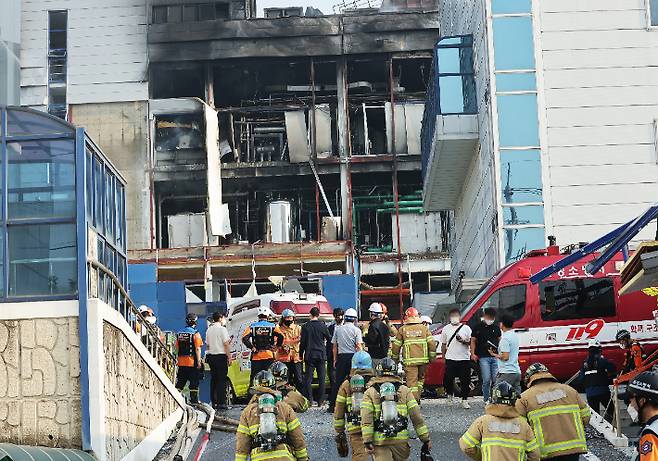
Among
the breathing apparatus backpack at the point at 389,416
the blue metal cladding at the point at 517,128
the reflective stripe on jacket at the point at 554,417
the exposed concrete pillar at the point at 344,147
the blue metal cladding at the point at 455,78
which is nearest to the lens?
the reflective stripe on jacket at the point at 554,417

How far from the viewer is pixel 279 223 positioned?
53.7m

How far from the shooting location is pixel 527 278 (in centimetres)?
2022

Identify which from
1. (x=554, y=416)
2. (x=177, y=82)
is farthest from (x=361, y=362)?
(x=177, y=82)

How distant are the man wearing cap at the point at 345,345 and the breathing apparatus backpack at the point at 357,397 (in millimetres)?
5554

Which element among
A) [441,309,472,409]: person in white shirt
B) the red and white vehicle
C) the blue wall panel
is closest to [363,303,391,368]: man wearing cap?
[441,309,472,409]: person in white shirt

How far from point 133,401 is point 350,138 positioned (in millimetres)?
41763

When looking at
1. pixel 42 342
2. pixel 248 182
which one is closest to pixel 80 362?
pixel 42 342

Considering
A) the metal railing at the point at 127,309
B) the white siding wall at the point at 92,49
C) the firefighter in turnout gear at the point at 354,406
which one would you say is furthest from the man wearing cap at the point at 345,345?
the white siding wall at the point at 92,49

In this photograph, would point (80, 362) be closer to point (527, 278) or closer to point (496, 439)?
point (496, 439)

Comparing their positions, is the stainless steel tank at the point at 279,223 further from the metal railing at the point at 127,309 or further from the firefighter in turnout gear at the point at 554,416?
the firefighter in turnout gear at the point at 554,416

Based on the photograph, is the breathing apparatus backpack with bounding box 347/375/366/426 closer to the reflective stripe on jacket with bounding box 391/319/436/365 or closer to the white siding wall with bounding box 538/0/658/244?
the reflective stripe on jacket with bounding box 391/319/436/365

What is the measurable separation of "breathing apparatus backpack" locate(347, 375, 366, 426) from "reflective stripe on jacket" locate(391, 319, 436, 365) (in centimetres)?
471

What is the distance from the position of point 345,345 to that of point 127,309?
3.83m

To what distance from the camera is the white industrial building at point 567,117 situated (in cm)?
2628
